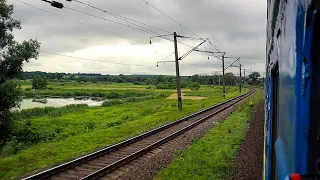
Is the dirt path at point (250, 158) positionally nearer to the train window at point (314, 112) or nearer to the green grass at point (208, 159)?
the green grass at point (208, 159)

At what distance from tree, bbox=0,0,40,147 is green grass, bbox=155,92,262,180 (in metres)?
11.5

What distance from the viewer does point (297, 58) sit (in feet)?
4.02

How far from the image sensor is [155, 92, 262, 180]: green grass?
34.1ft

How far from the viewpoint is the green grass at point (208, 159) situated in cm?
1041

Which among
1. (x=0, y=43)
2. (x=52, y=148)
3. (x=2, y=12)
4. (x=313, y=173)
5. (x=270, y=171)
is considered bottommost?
(x=52, y=148)

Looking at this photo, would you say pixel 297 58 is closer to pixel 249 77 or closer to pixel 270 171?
pixel 270 171

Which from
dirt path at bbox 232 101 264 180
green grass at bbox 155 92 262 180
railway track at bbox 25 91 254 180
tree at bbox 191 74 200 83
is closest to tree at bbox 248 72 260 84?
tree at bbox 191 74 200 83

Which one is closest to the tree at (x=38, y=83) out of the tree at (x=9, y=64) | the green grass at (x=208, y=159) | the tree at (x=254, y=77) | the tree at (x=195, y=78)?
the tree at (x=9, y=64)

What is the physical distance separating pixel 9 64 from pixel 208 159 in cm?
1416

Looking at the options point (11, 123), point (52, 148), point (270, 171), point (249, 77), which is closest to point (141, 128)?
point (52, 148)

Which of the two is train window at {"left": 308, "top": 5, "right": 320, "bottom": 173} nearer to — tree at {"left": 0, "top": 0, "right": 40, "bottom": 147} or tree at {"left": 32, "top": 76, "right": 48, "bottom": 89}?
tree at {"left": 0, "top": 0, "right": 40, "bottom": 147}

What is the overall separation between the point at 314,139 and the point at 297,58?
12.5 inches

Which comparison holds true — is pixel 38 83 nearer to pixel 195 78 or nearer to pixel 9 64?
pixel 9 64

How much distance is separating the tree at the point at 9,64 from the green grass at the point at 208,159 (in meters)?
11.5
